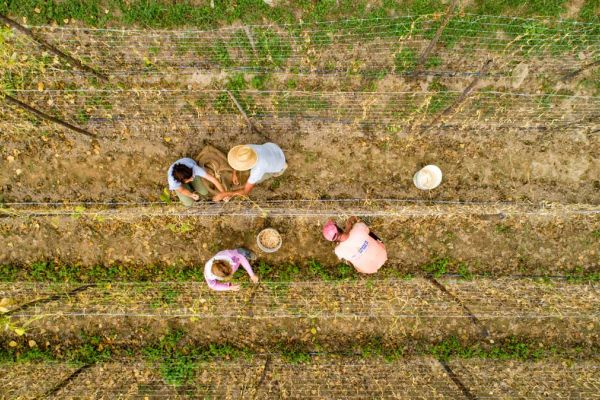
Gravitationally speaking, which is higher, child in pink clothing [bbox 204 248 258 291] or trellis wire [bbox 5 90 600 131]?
trellis wire [bbox 5 90 600 131]

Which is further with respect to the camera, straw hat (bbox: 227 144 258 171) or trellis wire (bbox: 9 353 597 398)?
trellis wire (bbox: 9 353 597 398)

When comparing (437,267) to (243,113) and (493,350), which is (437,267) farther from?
(243,113)

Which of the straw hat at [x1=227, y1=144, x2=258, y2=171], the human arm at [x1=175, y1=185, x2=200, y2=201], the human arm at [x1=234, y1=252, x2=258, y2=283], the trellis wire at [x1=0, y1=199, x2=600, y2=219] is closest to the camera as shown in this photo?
the straw hat at [x1=227, y1=144, x2=258, y2=171]

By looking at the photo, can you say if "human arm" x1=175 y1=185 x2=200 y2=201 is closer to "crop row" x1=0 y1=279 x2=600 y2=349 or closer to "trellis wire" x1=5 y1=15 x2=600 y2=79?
"crop row" x1=0 y1=279 x2=600 y2=349

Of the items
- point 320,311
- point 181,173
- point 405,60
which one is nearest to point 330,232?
point 320,311

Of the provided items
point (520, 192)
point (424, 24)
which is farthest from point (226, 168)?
point (520, 192)

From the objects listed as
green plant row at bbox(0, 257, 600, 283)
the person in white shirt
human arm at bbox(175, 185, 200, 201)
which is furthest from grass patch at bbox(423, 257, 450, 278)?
human arm at bbox(175, 185, 200, 201)

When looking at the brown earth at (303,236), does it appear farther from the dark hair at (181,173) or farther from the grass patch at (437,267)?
the dark hair at (181,173)
